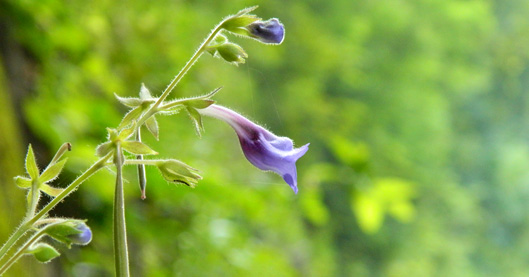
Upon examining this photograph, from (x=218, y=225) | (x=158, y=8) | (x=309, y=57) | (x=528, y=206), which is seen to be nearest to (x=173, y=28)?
(x=158, y=8)

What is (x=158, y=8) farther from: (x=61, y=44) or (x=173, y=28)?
(x=61, y=44)

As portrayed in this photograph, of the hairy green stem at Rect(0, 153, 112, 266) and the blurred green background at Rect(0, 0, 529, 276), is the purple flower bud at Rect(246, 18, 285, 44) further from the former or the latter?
the blurred green background at Rect(0, 0, 529, 276)

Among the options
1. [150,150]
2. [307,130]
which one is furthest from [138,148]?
[307,130]

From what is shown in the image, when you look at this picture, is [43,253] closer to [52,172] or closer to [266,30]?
[52,172]

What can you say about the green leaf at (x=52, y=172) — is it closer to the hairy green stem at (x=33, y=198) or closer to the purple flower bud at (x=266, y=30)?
the hairy green stem at (x=33, y=198)

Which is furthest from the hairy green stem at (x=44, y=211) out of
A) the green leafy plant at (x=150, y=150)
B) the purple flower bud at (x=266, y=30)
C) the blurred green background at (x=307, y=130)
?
the blurred green background at (x=307, y=130)
